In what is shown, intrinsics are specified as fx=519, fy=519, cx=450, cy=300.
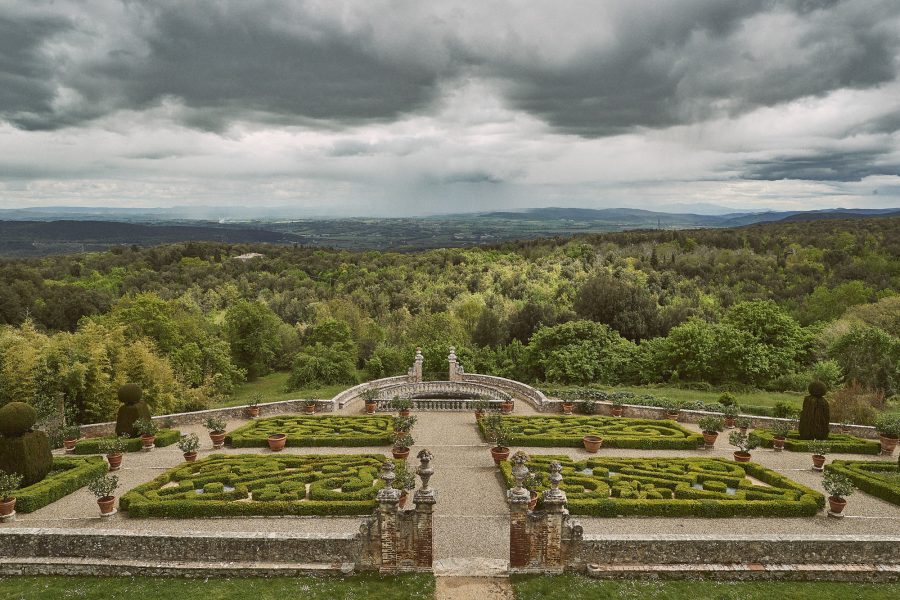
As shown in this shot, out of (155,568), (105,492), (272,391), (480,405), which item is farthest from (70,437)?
(272,391)

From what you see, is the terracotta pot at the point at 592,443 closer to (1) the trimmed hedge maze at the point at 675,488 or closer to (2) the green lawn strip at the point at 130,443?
(1) the trimmed hedge maze at the point at 675,488

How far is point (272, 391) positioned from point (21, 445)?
94.7 ft

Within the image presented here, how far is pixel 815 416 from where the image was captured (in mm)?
26812

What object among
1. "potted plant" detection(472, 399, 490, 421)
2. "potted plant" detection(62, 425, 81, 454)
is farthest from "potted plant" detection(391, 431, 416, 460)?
"potted plant" detection(62, 425, 81, 454)

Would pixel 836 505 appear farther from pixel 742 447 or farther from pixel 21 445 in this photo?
pixel 21 445

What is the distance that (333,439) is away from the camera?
27.3m

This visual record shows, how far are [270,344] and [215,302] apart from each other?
26097 millimetres

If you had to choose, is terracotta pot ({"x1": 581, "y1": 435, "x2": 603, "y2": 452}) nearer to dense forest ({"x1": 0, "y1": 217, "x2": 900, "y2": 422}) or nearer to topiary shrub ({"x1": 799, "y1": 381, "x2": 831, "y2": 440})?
topiary shrub ({"x1": 799, "y1": 381, "x2": 831, "y2": 440})

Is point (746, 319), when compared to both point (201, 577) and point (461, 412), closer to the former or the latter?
point (461, 412)

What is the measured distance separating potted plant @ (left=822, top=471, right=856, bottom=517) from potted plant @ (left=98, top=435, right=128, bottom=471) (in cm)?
2946

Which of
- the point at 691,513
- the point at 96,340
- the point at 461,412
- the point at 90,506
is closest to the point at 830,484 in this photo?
the point at 691,513

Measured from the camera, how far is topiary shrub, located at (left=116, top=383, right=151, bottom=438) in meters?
26.9

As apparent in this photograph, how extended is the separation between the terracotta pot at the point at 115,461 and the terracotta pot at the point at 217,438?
13.3ft

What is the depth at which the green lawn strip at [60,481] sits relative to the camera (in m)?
19.3
